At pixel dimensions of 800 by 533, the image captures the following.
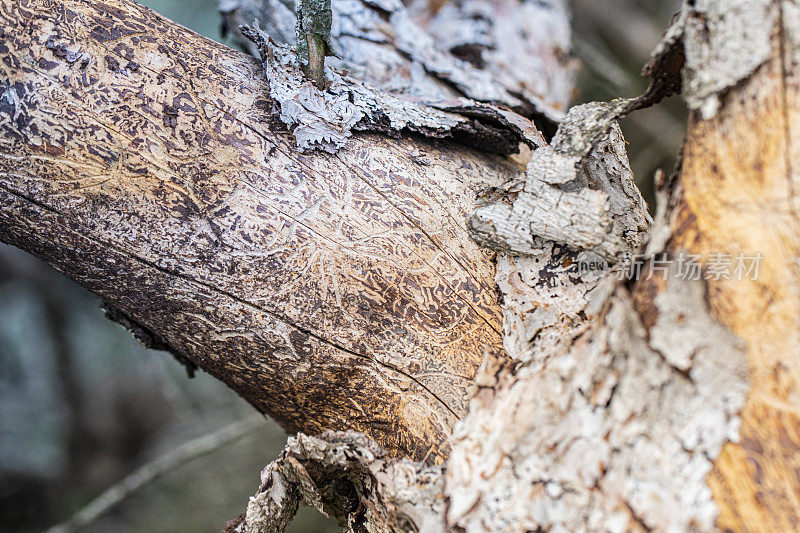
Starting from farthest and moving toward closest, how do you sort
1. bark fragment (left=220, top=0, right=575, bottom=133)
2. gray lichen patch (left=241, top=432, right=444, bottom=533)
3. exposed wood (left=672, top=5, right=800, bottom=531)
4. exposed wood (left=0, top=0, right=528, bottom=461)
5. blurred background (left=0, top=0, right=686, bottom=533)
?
blurred background (left=0, top=0, right=686, bottom=533) → bark fragment (left=220, top=0, right=575, bottom=133) → exposed wood (left=0, top=0, right=528, bottom=461) → gray lichen patch (left=241, top=432, right=444, bottom=533) → exposed wood (left=672, top=5, right=800, bottom=531)

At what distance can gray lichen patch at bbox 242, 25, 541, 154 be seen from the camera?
837mm

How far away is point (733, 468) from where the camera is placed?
0.49 metres

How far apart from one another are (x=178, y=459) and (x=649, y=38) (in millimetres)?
2324

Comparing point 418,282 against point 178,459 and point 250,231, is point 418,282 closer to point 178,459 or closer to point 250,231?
point 250,231

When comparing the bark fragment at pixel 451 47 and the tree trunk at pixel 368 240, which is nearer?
the tree trunk at pixel 368 240

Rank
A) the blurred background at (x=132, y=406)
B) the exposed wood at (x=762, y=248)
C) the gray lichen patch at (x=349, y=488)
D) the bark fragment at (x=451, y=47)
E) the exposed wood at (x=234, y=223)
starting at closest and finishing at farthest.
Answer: the exposed wood at (x=762, y=248)
the gray lichen patch at (x=349, y=488)
the exposed wood at (x=234, y=223)
the bark fragment at (x=451, y=47)
the blurred background at (x=132, y=406)

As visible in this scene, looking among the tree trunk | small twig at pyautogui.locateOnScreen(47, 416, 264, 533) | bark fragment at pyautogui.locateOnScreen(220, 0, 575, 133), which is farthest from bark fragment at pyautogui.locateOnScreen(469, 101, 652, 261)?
small twig at pyautogui.locateOnScreen(47, 416, 264, 533)

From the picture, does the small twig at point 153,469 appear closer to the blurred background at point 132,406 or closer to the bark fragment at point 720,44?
the blurred background at point 132,406

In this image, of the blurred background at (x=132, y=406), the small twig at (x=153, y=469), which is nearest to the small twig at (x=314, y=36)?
the blurred background at (x=132, y=406)

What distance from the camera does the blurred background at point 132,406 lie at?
1807mm

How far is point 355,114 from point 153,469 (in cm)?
168

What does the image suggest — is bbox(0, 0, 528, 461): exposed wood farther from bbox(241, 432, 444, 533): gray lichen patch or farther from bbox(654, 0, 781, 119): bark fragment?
bbox(654, 0, 781, 119): bark fragment

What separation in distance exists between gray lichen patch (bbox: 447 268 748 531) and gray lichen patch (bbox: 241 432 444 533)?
0.08m

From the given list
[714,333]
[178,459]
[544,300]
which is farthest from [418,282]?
[178,459]
